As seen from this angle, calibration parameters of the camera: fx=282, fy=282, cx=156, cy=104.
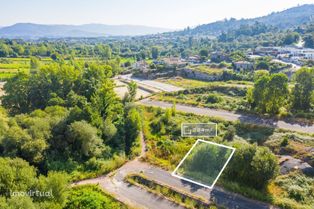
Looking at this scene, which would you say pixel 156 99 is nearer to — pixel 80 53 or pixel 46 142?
pixel 46 142

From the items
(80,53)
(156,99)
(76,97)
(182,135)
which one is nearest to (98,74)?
(76,97)

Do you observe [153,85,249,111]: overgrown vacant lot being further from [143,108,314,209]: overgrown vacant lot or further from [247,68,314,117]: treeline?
[143,108,314,209]: overgrown vacant lot

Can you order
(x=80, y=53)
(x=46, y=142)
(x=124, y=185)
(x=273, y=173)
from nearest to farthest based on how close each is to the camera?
(x=273, y=173) → (x=124, y=185) → (x=46, y=142) → (x=80, y=53)

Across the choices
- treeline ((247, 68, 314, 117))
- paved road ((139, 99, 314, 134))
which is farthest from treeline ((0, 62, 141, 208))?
treeline ((247, 68, 314, 117))

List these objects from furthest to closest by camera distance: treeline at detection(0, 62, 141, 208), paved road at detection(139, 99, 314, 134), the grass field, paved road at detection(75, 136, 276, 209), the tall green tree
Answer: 1. the grass field
2. the tall green tree
3. paved road at detection(139, 99, 314, 134)
4. treeline at detection(0, 62, 141, 208)
5. paved road at detection(75, 136, 276, 209)

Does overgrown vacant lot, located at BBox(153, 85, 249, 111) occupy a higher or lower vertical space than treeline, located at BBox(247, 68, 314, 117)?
lower

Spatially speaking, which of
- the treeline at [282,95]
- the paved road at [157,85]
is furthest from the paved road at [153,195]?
the paved road at [157,85]
